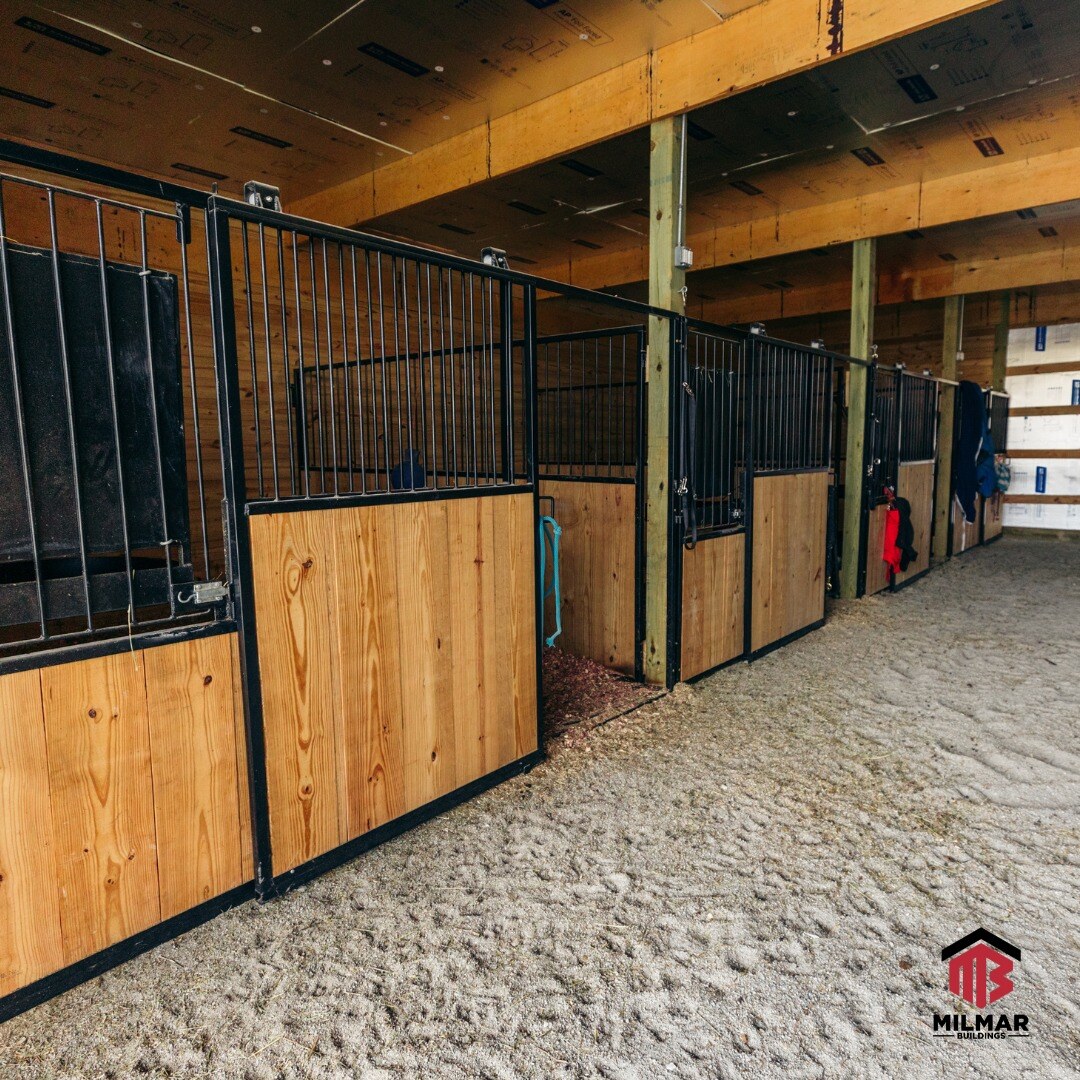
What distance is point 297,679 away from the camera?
179 cm

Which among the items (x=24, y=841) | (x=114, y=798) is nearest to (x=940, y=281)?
(x=114, y=798)

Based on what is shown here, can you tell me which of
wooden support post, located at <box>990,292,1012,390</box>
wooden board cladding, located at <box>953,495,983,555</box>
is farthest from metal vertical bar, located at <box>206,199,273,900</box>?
wooden support post, located at <box>990,292,1012,390</box>

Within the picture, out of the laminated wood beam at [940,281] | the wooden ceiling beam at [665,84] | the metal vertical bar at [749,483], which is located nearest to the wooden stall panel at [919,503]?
the laminated wood beam at [940,281]

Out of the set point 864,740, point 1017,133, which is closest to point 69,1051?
point 864,740

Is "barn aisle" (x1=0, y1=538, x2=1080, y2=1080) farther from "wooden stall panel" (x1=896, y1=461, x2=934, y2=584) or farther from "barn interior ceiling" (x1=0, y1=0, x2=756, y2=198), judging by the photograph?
"wooden stall panel" (x1=896, y1=461, x2=934, y2=584)

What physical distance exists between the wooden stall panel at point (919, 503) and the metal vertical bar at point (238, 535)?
5.01 m

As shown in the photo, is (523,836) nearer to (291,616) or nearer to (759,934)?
(759,934)

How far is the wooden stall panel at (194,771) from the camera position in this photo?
1565 mm

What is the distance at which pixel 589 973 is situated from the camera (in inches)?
59.8

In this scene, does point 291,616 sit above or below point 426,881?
above

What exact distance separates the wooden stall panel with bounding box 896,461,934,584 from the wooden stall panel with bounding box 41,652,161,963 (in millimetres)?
5262

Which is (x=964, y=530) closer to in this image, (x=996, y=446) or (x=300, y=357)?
(x=996, y=446)

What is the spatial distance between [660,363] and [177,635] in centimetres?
223

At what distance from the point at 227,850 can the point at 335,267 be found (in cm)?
449
